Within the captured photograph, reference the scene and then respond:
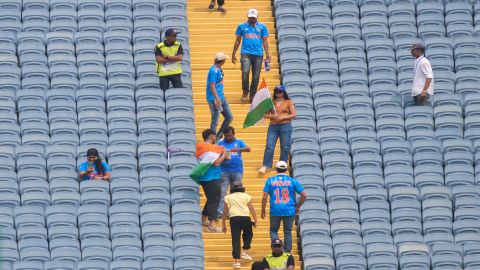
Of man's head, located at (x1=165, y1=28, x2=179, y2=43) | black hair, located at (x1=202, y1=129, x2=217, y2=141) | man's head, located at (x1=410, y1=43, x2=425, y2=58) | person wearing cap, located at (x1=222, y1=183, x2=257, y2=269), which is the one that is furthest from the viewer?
man's head, located at (x1=410, y1=43, x2=425, y2=58)

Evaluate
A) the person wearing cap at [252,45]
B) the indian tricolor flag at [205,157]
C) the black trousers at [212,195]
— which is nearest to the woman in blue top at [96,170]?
the indian tricolor flag at [205,157]

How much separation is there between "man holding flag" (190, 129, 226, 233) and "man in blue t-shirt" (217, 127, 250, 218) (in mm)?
192

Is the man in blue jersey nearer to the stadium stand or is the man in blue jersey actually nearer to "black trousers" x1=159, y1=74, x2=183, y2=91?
the stadium stand

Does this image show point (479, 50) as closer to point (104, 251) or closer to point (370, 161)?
point (370, 161)

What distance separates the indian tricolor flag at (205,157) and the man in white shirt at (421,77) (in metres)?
4.17

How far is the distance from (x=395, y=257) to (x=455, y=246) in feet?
3.04

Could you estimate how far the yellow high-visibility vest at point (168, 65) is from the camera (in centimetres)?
2934

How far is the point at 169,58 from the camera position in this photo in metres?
29.3

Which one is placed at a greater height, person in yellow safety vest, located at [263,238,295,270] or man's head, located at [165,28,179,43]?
→ man's head, located at [165,28,179,43]

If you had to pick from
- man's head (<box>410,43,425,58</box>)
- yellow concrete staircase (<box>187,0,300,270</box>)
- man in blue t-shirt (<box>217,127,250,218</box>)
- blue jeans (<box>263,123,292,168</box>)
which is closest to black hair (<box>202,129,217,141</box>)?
man in blue t-shirt (<box>217,127,250,218</box>)

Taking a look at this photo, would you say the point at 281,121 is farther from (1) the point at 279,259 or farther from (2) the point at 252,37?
(1) the point at 279,259

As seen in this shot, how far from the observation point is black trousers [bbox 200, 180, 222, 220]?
26703 mm

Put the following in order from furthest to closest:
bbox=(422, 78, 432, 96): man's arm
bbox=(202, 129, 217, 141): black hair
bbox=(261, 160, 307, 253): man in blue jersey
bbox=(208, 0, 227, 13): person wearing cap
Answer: bbox=(208, 0, 227, 13): person wearing cap < bbox=(422, 78, 432, 96): man's arm < bbox=(202, 129, 217, 141): black hair < bbox=(261, 160, 307, 253): man in blue jersey

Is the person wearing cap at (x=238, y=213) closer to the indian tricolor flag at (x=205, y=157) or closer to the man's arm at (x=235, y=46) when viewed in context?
the indian tricolor flag at (x=205, y=157)
